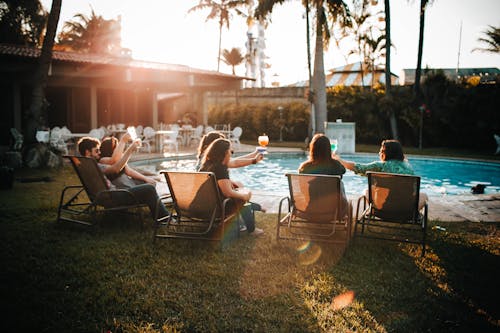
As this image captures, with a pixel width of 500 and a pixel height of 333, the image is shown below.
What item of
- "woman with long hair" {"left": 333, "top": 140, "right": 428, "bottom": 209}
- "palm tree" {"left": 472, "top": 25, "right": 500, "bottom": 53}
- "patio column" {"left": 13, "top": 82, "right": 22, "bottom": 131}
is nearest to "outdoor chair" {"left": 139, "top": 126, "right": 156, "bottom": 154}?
"patio column" {"left": 13, "top": 82, "right": 22, "bottom": 131}

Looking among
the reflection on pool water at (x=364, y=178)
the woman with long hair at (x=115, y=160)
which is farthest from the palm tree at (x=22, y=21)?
the woman with long hair at (x=115, y=160)

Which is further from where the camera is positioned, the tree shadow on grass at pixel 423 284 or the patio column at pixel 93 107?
the patio column at pixel 93 107

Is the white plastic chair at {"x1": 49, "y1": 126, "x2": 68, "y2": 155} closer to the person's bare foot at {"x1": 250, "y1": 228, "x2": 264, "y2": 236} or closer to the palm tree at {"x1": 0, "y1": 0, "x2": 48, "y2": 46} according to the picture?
the person's bare foot at {"x1": 250, "y1": 228, "x2": 264, "y2": 236}

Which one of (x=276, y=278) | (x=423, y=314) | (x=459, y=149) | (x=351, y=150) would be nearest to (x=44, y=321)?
(x=276, y=278)

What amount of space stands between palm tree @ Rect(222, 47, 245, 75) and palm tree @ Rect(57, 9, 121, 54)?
9942 millimetres

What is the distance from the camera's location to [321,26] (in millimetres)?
17094

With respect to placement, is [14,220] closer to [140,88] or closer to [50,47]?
[50,47]

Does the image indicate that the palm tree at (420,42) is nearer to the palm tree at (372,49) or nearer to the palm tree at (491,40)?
the palm tree at (372,49)

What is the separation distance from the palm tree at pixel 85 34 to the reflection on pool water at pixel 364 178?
30.0m

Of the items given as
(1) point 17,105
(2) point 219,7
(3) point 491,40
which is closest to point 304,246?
(1) point 17,105

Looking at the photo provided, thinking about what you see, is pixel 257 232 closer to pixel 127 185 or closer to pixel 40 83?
pixel 127 185

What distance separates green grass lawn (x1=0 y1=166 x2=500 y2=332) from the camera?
2814mm

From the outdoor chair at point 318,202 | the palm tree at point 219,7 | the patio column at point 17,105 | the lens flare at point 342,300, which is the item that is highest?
the palm tree at point 219,7

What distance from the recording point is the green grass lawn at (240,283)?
9.23 ft
